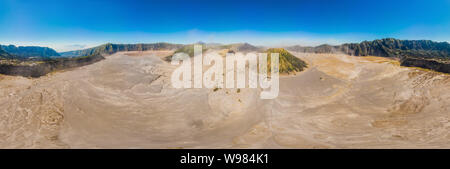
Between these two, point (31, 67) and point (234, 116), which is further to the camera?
point (31, 67)

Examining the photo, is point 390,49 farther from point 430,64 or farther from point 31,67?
point 31,67

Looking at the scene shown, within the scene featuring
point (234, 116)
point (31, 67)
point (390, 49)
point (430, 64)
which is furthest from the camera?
point (390, 49)

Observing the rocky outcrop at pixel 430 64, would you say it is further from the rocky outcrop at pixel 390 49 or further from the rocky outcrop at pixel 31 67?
the rocky outcrop at pixel 31 67

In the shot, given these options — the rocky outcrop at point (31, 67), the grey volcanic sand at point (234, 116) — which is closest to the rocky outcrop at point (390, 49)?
the grey volcanic sand at point (234, 116)

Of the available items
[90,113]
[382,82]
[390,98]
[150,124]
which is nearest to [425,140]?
[390,98]

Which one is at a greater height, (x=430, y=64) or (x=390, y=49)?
(x=390, y=49)

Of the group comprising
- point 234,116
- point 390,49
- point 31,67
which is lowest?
point 234,116

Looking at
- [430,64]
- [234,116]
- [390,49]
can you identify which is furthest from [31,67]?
[390,49]

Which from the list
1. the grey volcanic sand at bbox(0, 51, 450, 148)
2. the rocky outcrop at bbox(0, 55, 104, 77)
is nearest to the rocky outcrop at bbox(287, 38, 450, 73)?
the grey volcanic sand at bbox(0, 51, 450, 148)

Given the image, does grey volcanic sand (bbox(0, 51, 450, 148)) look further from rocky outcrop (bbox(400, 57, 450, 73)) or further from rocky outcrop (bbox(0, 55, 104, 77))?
rocky outcrop (bbox(0, 55, 104, 77))
